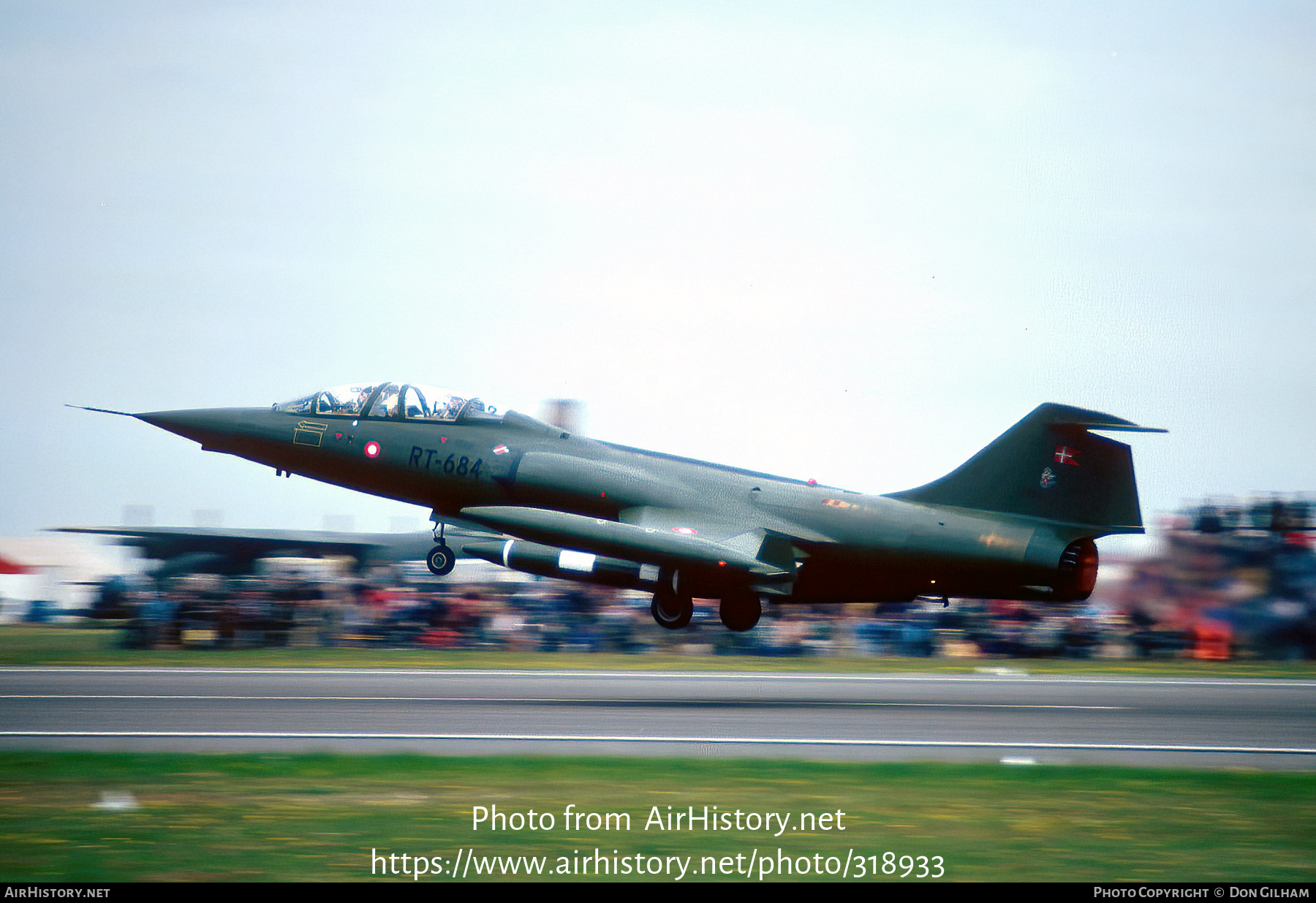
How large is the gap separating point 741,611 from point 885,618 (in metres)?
12.1

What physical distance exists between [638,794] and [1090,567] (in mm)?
9377

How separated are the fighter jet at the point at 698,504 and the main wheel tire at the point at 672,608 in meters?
0.03

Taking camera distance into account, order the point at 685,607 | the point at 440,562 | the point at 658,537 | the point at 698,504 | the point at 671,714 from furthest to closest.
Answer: the point at 698,504 → the point at 685,607 → the point at 671,714 → the point at 440,562 → the point at 658,537

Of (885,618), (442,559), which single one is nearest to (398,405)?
(442,559)

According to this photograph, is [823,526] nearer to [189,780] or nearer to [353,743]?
[353,743]

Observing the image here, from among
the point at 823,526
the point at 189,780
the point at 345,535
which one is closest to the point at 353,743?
the point at 189,780

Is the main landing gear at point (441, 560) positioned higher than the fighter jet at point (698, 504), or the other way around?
the fighter jet at point (698, 504)

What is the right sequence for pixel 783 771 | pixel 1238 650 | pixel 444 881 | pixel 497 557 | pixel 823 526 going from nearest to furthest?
1. pixel 444 881
2. pixel 783 771
3. pixel 497 557
4. pixel 823 526
5. pixel 1238 650

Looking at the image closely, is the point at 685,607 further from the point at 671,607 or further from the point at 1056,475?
the point at 1056,475

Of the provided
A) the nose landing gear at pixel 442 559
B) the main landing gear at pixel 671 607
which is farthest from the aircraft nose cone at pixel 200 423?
the main landing gear at pixel 671 607

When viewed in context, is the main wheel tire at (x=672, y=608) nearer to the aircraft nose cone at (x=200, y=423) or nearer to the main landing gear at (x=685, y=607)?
the main landing gear at (x=685, y=607)

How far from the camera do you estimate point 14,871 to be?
9.76 metres

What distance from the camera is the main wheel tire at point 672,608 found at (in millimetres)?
20312

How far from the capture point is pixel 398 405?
2103cm
